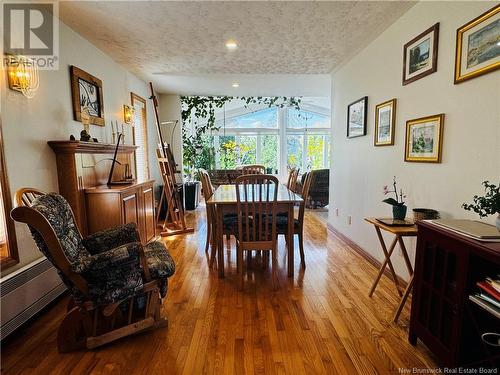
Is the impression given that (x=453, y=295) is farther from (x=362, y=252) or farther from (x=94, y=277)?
(x=94, y=277)

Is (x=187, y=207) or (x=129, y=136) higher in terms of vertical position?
(x=129, y=136)

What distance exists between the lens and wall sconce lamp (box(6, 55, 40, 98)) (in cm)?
193

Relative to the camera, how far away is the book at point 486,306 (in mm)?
1149

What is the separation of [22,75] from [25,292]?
5.23 ft

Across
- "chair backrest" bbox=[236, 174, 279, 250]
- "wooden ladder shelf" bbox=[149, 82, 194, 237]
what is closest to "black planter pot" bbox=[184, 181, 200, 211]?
"wooden ladder shelf" bbox=[149, 82, 194, 237]

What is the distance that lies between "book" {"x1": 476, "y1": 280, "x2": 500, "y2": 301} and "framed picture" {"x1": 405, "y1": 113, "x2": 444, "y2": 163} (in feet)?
3.39

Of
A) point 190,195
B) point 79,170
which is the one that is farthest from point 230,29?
point 190,195

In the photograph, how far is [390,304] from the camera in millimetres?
2176

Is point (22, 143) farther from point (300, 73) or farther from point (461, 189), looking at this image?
point (300, 73)

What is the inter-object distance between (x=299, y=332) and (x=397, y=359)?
60 centimetres

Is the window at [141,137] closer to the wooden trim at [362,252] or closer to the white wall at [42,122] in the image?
the white wall at [42,122]

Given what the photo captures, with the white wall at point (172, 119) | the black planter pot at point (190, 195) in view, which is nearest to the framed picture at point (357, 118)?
the black planter pot at point (190, 195)

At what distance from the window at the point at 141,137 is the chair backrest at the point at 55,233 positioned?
2884mm

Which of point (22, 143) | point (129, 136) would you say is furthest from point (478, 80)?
point (129, 136)
